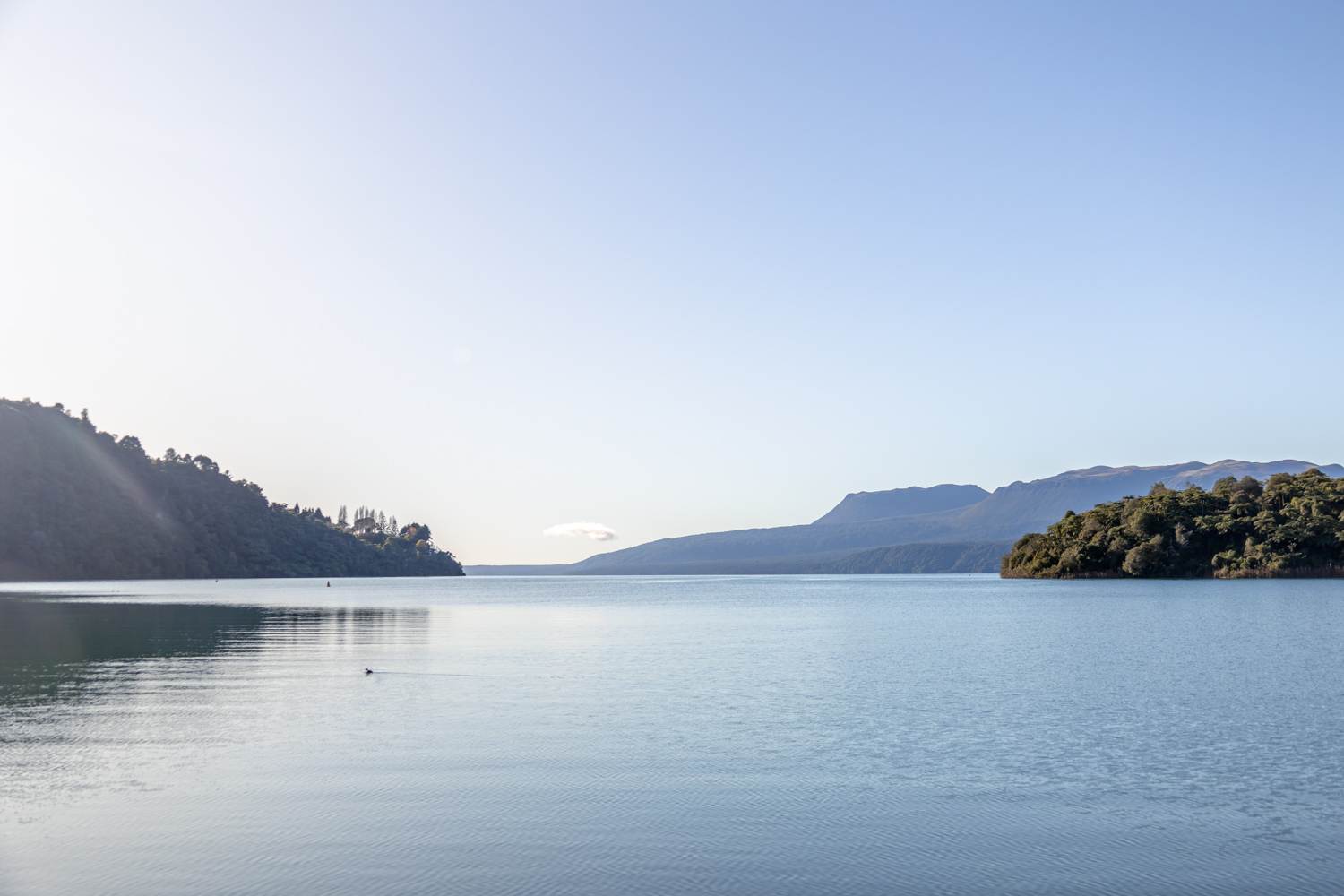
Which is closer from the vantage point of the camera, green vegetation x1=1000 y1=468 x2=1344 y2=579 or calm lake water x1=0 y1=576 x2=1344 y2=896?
calm lake water x1=0 y1=576 x2=1344 y2=896

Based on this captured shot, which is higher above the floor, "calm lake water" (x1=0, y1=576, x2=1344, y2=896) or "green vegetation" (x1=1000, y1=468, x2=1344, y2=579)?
"green vegetation" (x1=1000, y1=468, x2=1344, y2=579)

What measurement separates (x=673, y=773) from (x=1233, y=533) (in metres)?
187

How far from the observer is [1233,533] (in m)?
182

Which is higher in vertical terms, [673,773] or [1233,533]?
[1233,533]

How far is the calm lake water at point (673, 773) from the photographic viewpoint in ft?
49.2

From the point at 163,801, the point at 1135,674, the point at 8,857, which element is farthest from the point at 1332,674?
the point at 8,857

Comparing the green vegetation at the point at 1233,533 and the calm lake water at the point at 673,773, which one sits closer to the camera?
the calm lake water at the point at 673,773

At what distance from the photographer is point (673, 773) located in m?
21.4

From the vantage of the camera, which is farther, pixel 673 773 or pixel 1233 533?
pixel 1233 533

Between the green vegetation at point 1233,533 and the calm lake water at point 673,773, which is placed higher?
the green vegetation at point 1233,533

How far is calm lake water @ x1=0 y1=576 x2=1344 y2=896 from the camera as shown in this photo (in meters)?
15.0

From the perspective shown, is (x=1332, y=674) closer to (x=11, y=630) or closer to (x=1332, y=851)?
(x=1332, y=851)

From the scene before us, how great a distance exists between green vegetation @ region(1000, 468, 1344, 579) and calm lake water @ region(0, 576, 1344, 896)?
141912mm

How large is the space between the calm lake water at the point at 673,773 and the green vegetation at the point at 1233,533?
142 m
